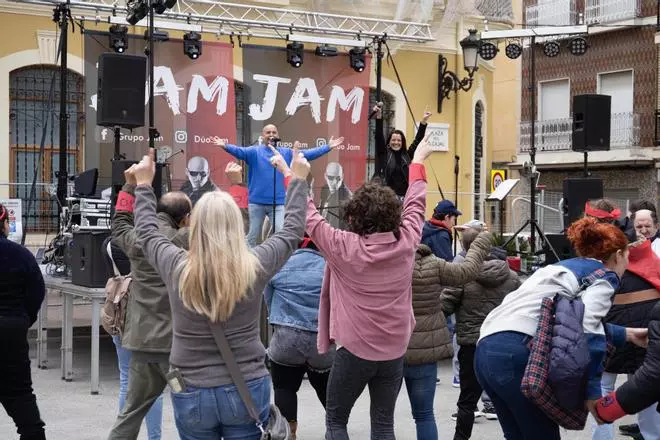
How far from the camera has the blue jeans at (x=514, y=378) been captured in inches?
156

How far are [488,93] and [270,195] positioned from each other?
11430 millimetres

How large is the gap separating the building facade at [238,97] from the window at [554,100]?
800 centimetres

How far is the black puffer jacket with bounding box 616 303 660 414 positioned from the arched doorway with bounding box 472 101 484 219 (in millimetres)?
16362

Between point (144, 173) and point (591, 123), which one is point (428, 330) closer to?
point (144, 173)

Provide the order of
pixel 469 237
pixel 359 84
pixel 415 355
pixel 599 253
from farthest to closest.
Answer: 1. pixel 359 84
2. pixel 469 237
3. pixel 415 355
4. pixel 599 253

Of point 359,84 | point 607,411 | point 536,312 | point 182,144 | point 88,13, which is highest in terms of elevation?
point 88,13

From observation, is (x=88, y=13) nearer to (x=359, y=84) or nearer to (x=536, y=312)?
(x=359, y=84)

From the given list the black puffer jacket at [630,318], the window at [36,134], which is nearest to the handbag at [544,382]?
the black puffer jacket at [630,318]

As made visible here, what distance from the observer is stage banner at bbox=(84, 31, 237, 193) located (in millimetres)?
13148

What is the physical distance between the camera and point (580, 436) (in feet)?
23.1

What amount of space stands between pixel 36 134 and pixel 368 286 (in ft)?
39.5

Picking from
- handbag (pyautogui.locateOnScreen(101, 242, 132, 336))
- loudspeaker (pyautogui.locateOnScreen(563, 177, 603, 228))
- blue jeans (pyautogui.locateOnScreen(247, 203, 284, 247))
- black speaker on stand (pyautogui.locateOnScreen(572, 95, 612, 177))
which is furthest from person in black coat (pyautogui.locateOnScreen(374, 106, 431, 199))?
handbag (pyautogui.locateOnScreen(101, 242, 132, 336))

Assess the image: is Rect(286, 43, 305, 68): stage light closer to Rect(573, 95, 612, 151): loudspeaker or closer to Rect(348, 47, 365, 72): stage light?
Rect(348, 47, 365, 72): stage light

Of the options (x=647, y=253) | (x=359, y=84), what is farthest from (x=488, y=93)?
(x=647, y=253)
